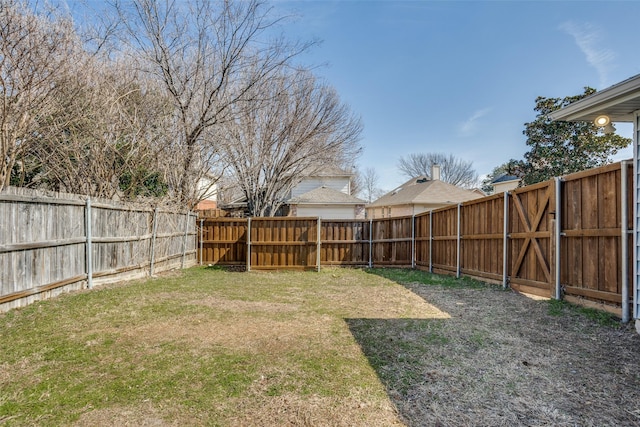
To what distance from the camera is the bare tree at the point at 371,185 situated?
44.3 metres

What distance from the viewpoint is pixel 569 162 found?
1495 cm

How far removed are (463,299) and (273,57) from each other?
950 centimetres

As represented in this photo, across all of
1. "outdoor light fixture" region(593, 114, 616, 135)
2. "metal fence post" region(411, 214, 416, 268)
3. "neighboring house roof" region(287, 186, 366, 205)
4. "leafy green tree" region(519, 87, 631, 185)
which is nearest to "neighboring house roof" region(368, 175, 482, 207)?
"neighboring house roof" region(287, 186, 366, 205)

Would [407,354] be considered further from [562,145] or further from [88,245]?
[562,145]

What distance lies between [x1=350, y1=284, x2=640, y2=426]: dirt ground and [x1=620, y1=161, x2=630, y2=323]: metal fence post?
9.7 inches

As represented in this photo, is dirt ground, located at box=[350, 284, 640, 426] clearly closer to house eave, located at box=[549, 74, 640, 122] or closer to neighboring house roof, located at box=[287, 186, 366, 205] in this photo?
house eave, located at box=[549, 74, 640, 122]

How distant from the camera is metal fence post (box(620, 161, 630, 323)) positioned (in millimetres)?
3779

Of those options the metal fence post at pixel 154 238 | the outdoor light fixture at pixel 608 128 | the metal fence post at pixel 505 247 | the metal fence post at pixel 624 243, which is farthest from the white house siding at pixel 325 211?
the metal fence post at pixel 624 243

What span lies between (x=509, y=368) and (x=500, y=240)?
4298 millimetres

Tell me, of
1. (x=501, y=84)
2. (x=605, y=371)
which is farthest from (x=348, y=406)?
(x=501, y=84)

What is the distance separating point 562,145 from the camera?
15.3 metres

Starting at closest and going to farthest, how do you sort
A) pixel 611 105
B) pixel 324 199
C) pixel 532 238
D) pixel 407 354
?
pixel 407 354
pixel 611 105
pixel 532 238
pixel 324 199

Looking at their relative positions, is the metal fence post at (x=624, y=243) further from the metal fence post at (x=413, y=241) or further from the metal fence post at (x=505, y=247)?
the metal fence post at (x=413, y=241)

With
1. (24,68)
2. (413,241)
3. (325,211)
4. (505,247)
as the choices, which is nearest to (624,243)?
(505,247)
